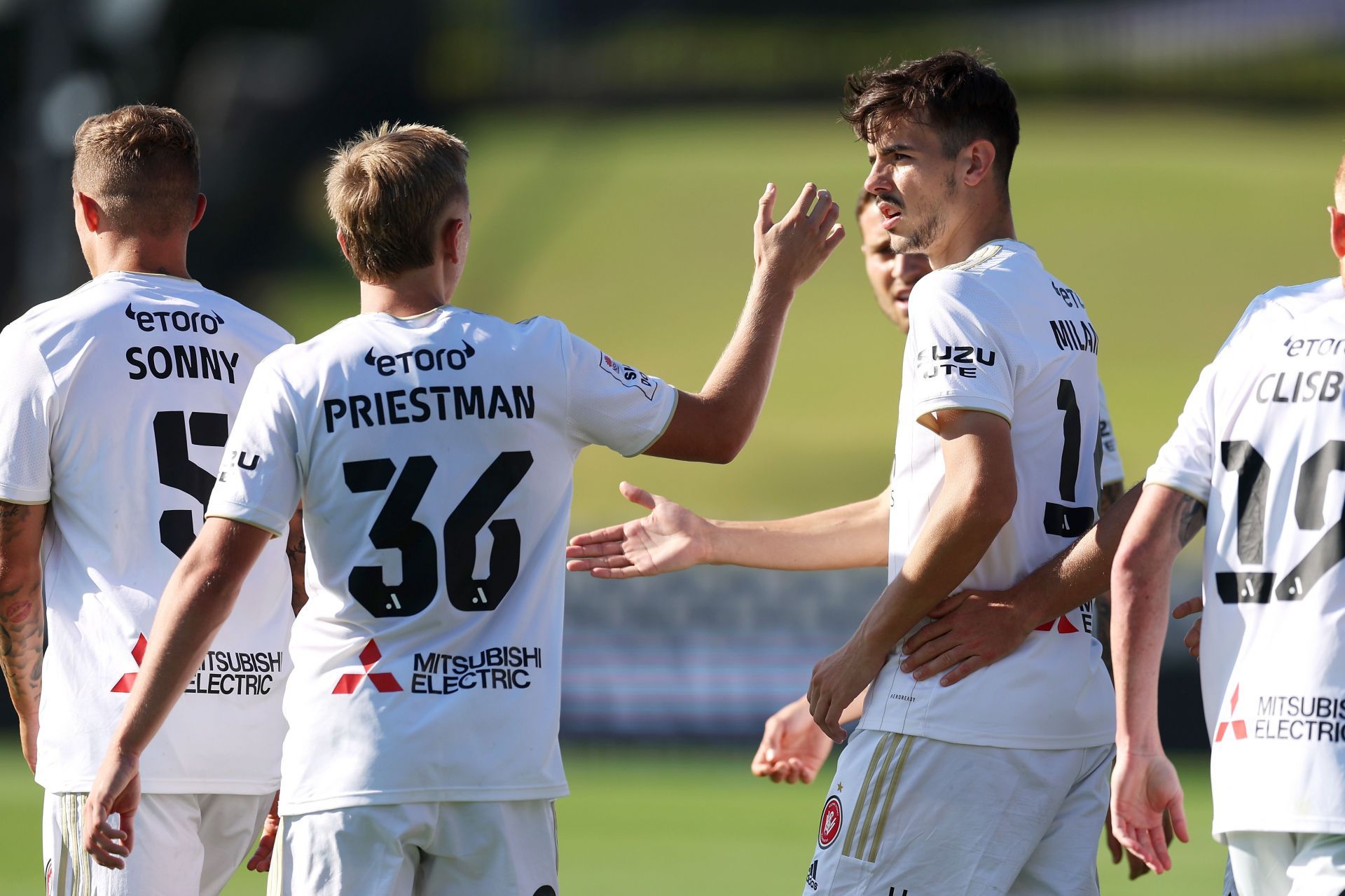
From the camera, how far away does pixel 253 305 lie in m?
29.3

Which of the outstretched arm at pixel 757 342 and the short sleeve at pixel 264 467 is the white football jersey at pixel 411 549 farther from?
the outstretched arm at pixel 757 342

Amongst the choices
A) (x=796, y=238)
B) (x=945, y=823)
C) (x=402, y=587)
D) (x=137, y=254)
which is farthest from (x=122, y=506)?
(x=945, y=823)

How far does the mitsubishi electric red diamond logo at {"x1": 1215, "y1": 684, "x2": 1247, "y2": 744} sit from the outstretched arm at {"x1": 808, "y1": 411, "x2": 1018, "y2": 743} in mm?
633

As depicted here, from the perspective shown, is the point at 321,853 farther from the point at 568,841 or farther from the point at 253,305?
the point at 253,305

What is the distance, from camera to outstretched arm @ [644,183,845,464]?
156 inches

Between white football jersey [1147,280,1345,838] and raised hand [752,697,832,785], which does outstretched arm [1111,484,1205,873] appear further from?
raised hand [752,697,832,785]

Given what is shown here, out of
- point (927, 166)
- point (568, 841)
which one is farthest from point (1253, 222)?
point (927, 166)

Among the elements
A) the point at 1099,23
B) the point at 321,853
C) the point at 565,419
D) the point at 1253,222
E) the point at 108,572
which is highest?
the point at 1099,23

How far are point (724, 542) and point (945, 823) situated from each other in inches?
43.1

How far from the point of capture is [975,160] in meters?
4.16

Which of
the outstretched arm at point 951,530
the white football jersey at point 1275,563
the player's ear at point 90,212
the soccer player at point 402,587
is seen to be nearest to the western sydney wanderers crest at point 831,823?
the outstretched arm at point 951,530

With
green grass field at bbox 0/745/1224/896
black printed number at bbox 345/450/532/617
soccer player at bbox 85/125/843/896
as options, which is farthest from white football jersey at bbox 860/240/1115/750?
green grass field at bbox 0/745/1224/896

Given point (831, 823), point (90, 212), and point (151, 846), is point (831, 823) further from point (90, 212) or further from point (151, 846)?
point (90, 212)

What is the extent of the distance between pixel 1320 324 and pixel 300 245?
31.3 m
